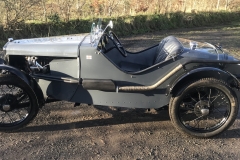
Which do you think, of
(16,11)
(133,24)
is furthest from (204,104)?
(133,24)

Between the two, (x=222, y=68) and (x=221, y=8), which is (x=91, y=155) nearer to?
(x=222, y=68)

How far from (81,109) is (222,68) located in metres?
2.26

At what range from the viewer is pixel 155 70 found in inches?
142

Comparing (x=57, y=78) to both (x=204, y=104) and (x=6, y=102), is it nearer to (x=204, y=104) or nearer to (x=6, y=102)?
(x=6, y=102)

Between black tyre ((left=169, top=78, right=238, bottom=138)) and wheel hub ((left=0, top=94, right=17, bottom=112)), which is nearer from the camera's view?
black tyre ((left=169, top=78, right=238, bottom=138))

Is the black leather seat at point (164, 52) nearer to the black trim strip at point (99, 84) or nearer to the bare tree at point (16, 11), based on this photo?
the black trim strip at point (99, 84)

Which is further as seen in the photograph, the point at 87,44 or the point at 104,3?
the point at 104,3

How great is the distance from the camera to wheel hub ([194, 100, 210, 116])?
3.67 metres

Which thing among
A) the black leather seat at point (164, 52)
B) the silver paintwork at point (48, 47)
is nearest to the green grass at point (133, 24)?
the silver paintwork at point (48, 47)

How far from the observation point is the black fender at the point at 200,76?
3.52 meters

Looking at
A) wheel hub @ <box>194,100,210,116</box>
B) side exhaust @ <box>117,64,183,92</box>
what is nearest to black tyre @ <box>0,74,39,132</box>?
side exhaust @ <box>117,64,183,92</box>

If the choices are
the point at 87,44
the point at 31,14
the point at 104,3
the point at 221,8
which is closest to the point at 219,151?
the point at 87,44

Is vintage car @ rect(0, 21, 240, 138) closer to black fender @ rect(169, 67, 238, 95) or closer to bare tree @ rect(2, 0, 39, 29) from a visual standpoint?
black fender @ rect(169, 67, 238, 95)

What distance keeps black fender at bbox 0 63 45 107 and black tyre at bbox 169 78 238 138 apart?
1.74 meters
